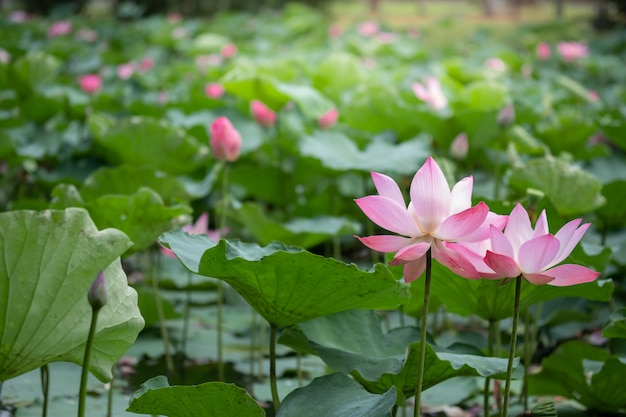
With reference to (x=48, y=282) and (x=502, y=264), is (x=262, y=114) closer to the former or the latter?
(x=48, y=282)

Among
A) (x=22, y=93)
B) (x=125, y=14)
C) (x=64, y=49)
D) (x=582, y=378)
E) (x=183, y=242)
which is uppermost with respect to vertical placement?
(x=183, y=242)

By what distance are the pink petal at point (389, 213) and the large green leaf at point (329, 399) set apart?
186 millimetres

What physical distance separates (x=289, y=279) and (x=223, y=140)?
68 cm

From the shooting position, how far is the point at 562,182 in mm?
1632

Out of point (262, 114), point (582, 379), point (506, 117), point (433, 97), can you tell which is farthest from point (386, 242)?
point (433, 97)

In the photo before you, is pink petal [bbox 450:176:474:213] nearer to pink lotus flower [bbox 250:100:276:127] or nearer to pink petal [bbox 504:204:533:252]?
pink petal [bbox 504:204:533:252]

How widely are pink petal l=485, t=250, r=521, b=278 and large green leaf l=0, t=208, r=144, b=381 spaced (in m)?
0.40

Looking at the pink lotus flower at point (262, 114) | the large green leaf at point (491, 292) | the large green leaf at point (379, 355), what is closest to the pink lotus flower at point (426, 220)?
the large green leaf at point (379, 355)

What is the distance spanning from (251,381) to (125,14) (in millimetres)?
9634

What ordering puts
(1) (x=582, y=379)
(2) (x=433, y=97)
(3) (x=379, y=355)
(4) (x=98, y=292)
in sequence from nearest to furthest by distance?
(4) (x=98, y=292), (3) (x=379, y=355), (1) (x=582, y=379), (2) (x=433, y=97)

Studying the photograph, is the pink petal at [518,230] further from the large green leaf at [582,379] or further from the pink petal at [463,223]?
the large green leaf at [582,379]

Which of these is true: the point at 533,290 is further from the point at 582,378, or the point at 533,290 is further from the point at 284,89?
the point at 284,89

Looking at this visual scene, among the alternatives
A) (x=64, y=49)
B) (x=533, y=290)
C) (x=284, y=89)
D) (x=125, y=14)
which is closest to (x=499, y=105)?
(x=284, y=89)

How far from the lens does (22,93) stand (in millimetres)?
3131
